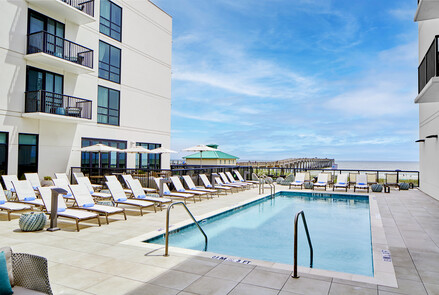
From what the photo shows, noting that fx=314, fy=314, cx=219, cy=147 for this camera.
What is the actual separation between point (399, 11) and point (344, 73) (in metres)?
30.1

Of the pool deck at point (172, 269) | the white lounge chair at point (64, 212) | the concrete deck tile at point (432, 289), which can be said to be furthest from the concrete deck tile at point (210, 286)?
the white lounge chair at point (64, 212)

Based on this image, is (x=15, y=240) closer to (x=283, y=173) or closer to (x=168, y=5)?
(x=283, y=173)

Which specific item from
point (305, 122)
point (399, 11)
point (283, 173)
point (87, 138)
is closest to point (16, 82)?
point (87, 138)

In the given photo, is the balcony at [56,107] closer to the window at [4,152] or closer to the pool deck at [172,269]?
the window at [4,152]

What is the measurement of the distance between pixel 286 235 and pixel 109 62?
48.3 feet

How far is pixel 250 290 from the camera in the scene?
3984mm

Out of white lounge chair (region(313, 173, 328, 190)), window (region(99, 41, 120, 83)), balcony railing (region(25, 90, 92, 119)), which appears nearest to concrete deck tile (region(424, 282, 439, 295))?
white lounge chair (region(313, 173, 328, 190))

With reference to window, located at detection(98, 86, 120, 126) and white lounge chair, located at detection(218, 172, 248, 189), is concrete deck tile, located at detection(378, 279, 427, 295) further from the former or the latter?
window, located at detection(98, 86, 120, 126)

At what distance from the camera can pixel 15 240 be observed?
6.13 m

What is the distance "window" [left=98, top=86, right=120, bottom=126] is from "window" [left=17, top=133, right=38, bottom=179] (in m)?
4.04

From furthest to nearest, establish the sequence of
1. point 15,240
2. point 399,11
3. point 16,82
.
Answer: point 399,11 → point 16,82 → point 15,240

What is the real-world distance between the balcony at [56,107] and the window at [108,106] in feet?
4.20

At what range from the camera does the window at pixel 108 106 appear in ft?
57.7

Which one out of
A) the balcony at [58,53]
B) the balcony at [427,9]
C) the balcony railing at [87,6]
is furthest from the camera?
the balcony railing at [87,6]
